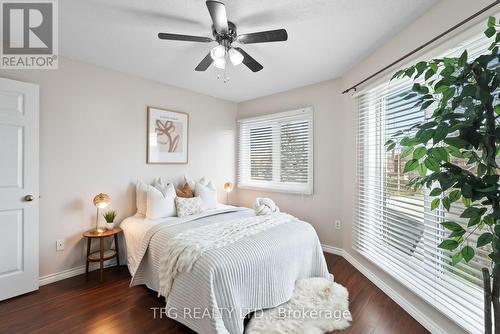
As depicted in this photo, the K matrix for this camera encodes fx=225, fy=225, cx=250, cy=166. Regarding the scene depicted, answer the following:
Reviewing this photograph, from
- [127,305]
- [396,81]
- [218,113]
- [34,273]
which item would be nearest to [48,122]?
[34,273]

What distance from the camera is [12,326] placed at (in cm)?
185

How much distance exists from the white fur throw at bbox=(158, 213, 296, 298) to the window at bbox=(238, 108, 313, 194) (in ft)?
4.84

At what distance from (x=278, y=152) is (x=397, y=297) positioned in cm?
255

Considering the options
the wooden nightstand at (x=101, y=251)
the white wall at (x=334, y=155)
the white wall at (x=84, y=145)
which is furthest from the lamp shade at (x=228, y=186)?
the wooden nightstand at (x=101, y=251)

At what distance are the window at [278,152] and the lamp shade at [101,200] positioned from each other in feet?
7.87

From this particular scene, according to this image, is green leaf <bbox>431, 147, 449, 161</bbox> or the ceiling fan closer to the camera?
green leaf <bbox>431, 147, 449, 161</bbox>

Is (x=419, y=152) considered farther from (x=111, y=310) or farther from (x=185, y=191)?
(x=185, y=191)

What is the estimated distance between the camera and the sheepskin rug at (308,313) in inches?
70.0

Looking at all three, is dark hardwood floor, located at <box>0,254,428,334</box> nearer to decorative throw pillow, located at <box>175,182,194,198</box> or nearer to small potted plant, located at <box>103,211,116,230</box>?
small potted plant, located at <box>103,211,116,230</box>

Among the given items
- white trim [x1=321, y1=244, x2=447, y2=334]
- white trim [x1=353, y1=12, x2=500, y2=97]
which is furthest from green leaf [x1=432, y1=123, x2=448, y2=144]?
white trim [x1=321, y1=244, x2=447, y2=334]

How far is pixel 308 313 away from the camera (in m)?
1.95

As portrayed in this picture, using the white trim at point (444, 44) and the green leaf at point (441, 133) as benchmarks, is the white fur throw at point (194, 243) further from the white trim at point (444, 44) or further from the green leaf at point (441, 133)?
the white trim at point (444, 44)

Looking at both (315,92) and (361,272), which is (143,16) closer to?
(315,92)

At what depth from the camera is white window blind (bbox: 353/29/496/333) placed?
1549 millimetres
